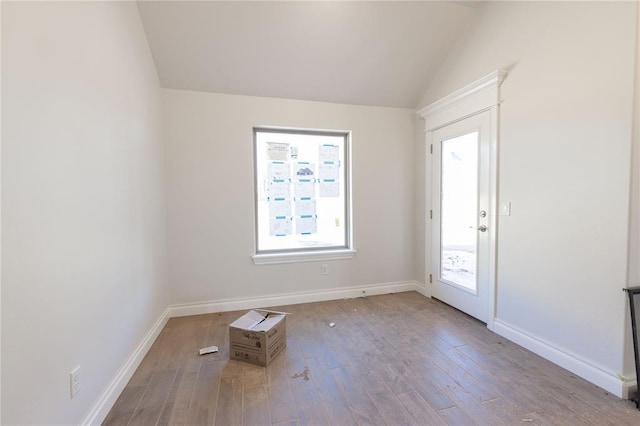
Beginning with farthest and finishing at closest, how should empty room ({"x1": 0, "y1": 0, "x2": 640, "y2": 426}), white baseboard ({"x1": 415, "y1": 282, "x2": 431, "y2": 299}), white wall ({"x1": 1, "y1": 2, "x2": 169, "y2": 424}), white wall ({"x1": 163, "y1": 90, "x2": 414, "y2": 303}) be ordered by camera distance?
white baseboard ({"x1": 415, "y1": 282, "x2": 431, "y2": 299}), white wall ({"x1": 163, "y1": 90, "x2": 414, "y2": 303}), empty room ({"x1": 0, "y1": 0, "x2": 640, "y2": 426}), white wall ({"x1": 1, "y1": 2, "x2": 169, "y2": 424})

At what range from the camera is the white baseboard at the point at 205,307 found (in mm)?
1653

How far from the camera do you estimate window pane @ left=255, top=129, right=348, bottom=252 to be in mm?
3357

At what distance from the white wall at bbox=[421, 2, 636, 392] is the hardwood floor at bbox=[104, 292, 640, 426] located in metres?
0.32

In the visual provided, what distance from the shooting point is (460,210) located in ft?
9.97

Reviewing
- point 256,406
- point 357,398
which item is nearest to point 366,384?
point 357,398

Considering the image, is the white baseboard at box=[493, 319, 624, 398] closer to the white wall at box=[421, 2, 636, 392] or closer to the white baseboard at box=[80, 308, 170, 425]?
the white wall at box=[421, 2, 636, 392]

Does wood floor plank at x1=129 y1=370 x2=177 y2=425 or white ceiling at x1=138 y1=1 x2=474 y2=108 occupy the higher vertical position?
white ceiling at x1=138 y1=1 x2=474 y2=108

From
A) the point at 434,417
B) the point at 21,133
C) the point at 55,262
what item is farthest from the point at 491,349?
the point at 21,133

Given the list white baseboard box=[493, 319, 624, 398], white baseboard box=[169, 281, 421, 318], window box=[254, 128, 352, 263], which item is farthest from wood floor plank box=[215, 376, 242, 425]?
white baseboard box=[493, 319, 624, 398]

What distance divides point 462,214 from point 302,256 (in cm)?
184

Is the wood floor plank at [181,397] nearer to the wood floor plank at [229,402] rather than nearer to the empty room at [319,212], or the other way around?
the empty room at [319,212]

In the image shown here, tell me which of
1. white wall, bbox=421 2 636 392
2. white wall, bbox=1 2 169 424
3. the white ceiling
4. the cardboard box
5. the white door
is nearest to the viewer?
white wall, bbox=1 2 169 424

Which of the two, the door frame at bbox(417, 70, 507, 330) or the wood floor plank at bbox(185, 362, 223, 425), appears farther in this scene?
the door frame at bbox(417, 70, 507, 330)

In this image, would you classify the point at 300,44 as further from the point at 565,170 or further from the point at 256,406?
the point at 256,406
